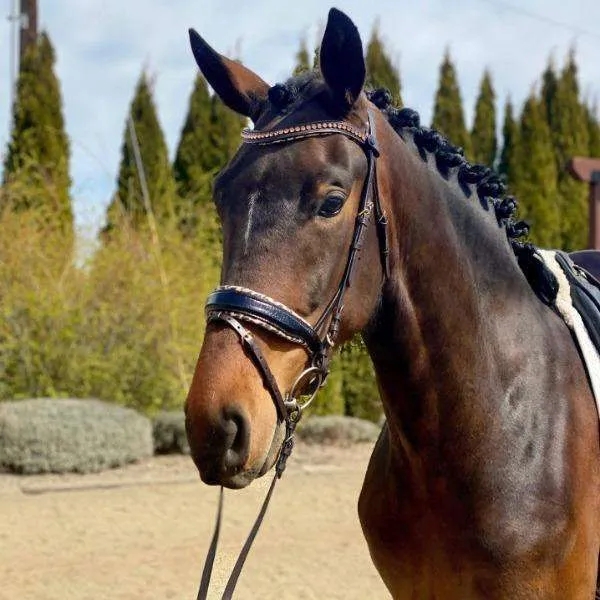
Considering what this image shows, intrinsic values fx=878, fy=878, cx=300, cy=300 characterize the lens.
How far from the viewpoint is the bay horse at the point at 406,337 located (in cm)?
172

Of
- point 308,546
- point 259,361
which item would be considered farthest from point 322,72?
point 308,546

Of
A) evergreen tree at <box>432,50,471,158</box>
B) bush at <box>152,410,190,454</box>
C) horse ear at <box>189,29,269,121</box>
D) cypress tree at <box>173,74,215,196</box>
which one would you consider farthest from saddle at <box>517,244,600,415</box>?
evergreen tree at <box>432,50,471,158</box>

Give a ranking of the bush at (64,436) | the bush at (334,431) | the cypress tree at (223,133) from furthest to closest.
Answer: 1. the cypress tree at (223,133)
2. the bush at (334,431)
3. the bush at (64,436)

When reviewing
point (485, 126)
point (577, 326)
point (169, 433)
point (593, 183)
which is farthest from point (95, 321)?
point (485, 126)

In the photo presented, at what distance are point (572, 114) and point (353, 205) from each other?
591 inches

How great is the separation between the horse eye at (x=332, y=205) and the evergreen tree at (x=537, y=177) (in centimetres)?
1256

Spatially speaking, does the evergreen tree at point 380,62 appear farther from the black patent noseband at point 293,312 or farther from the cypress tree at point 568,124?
the black patent noseband at point 293,312

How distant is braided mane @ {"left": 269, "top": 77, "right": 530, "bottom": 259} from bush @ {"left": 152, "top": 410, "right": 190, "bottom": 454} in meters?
6.35

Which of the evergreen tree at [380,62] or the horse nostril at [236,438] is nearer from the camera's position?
the horse nostril at [236,438]

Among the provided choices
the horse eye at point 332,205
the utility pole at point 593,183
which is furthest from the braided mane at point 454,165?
the utility pole at point 593,183

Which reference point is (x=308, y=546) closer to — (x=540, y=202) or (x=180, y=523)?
(x=180, y=523)

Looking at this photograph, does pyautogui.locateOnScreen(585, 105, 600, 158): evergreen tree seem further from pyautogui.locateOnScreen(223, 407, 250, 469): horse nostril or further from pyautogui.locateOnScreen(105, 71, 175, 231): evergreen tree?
pyautogui.locateOnScreen(223, 407, 250, 469): horse nostril

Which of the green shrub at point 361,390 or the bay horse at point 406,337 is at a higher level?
the bay horse at point 406,337

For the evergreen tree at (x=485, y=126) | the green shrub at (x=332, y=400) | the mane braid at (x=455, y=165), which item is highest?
A: the evergreen tree at (x=485, y=126)
